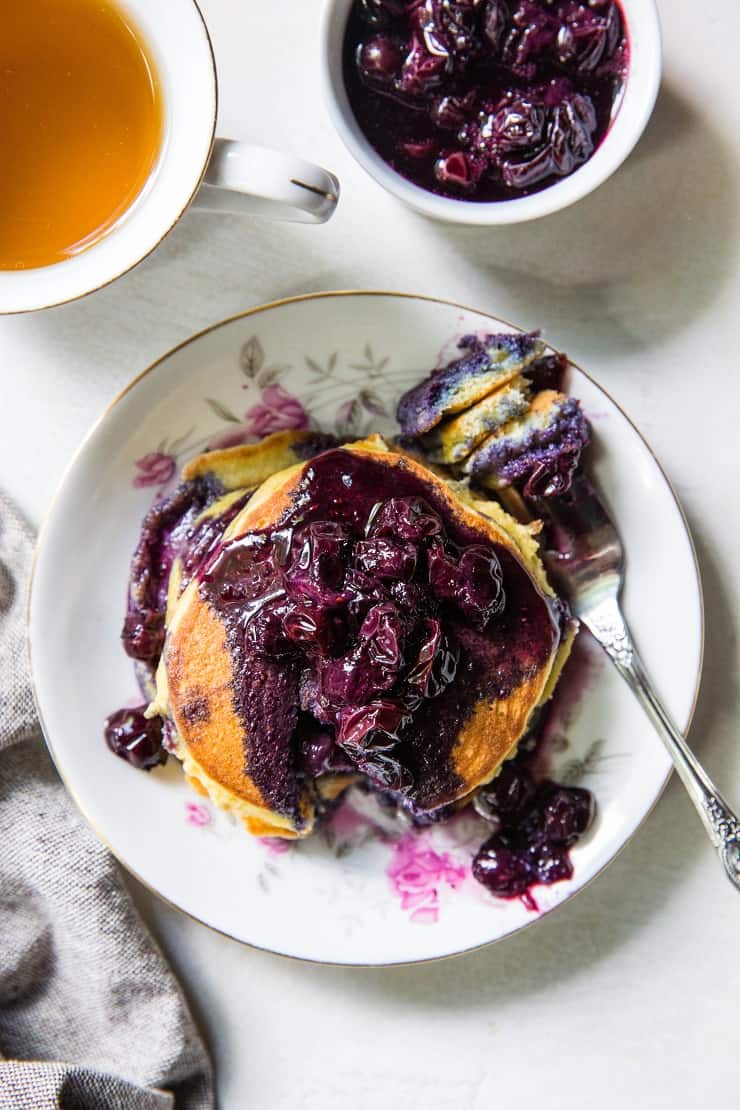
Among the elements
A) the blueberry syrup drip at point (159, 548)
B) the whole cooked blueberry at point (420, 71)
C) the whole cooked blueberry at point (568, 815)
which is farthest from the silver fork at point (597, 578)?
the whole cooked blueberry at point (420, 71)

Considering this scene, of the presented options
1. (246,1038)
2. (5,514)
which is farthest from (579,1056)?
(5,514)

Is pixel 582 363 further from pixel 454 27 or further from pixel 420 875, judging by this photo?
pixel 420 875

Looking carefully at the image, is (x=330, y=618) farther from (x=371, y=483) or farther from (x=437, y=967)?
(x=437, y=967)

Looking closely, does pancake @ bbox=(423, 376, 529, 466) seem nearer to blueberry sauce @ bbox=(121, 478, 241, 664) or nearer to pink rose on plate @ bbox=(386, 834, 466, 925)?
blueberry sauce @ bbox=(121, 478, 241, 664)

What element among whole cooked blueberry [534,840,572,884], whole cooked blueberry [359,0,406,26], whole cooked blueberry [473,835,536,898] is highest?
whole cooked blueberry [359,0,406,26]

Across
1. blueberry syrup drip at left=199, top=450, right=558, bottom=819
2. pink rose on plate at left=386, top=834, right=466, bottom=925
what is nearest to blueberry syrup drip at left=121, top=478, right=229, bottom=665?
blueberry syrup drip at left=199, top=450, right=558, bottom=819

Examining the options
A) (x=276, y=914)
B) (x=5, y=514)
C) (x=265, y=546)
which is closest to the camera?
(x=265, y=546)
